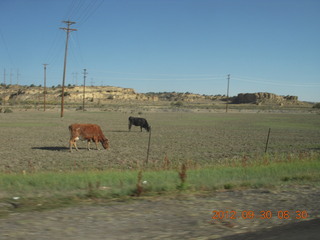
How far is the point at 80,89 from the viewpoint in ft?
577

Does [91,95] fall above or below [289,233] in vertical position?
above

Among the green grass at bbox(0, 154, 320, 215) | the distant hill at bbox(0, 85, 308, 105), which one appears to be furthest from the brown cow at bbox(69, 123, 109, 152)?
the distant hill at bbox(0, 85, 308, 105)

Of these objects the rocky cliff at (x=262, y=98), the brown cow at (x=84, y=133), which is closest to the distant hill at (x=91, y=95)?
the rocky cliff at (x=262, y=98)

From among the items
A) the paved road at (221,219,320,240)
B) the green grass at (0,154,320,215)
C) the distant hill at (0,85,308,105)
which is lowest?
the green grass at (0,154,320,215)

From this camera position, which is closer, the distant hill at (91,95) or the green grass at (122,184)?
the green grass at (122,184)

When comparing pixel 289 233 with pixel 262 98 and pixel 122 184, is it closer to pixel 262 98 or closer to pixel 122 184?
pixel 122 184

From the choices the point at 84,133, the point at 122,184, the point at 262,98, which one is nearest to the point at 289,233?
the point at 122,184

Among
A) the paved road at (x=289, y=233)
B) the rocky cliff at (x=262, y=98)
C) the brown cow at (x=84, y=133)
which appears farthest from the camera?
the rocky cliff at (x=262, y=98)

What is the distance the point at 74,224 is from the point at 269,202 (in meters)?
3.84

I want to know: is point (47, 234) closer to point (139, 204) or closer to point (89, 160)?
point (139, 204)

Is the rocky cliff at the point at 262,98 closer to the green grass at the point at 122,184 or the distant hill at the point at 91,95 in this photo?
the distant hill at the point at 91,95

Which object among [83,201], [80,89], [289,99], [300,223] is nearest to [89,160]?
[83,201]

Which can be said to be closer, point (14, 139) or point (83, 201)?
point (83, 201)

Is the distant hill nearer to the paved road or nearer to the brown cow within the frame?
the brown cow
